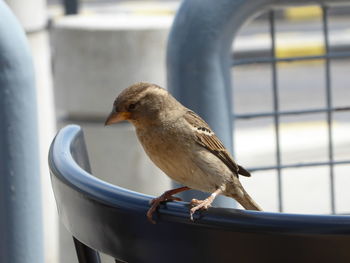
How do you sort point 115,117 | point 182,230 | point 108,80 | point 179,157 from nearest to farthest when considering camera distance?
point 182,230, point 115,117, point 179,157, point 108,80

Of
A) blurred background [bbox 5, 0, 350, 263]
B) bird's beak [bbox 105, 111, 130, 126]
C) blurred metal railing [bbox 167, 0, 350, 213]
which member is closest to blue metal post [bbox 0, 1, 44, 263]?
bird's beak [bbox 105, 111, 130, 126]

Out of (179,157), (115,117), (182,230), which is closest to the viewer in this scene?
(182,230)

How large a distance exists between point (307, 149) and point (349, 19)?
29.5 ft

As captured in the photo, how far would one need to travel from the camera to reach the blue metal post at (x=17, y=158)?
2221 millimetres

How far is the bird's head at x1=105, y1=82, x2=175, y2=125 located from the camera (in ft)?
7.14

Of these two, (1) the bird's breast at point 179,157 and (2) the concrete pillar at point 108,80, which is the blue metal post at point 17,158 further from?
(2) the concrete pillar at point 108,80

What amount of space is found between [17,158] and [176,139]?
15.8 inches

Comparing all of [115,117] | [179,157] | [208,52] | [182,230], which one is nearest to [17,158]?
[115,117]

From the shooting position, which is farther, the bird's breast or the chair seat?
the bird's breast

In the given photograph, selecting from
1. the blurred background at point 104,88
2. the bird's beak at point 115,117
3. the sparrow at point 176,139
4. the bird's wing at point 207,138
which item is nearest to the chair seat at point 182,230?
the bird's beak at point 115,117

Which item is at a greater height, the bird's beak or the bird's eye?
the bird's eye

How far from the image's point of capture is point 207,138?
2.39 metres

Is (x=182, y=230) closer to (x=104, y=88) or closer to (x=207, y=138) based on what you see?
(x=207, y=138)

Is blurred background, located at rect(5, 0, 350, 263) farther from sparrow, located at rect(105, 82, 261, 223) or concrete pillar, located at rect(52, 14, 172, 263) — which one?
sparrow, located at rect(105, 82, 261, 223)
